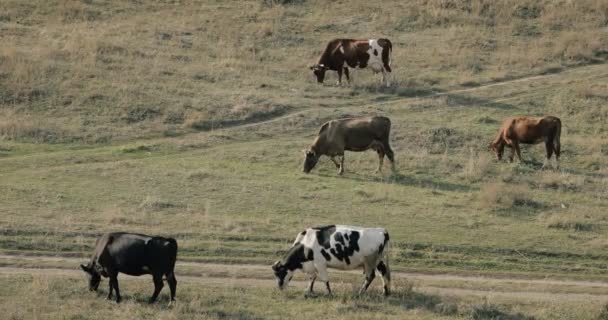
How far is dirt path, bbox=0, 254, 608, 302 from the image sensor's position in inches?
1057

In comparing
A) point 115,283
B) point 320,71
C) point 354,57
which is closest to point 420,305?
point 115,283

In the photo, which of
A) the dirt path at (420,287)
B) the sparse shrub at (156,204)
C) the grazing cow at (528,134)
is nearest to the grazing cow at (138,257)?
the dirt path at (420,287)

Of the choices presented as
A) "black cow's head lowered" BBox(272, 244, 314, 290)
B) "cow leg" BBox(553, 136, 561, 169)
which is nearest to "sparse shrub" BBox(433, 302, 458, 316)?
"black cow's head lowered" BBox(272, 244, 314, 290)

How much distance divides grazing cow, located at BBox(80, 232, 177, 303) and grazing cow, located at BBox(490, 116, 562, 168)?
1804 cm

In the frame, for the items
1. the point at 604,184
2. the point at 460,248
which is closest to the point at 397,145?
the point at 604,184

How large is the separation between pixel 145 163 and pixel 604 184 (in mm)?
14880

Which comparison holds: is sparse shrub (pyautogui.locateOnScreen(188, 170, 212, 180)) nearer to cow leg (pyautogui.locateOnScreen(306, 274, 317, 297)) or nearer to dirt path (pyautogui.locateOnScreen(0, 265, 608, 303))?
dirt path (pyautogui.locateOnScreen(0, 265, 608, 303))

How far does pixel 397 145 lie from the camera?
134ft

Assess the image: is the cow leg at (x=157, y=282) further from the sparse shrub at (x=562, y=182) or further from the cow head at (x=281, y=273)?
the sparse shrub at (x=562, y=182)

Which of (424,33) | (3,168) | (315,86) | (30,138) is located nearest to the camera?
(3,168)

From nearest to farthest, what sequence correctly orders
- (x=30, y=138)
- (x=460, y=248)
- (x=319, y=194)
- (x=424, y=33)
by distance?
(x=460, y=248) < (x=319, y=194) < (x=30, y=138) < (x=424, y=33)

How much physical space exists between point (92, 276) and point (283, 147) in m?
15.9

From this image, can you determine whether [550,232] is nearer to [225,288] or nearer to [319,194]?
[319,194]

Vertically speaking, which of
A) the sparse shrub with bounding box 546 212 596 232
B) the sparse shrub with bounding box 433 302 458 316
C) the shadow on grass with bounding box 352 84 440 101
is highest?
the shadow on grass with bounding box 352 84 440 101
